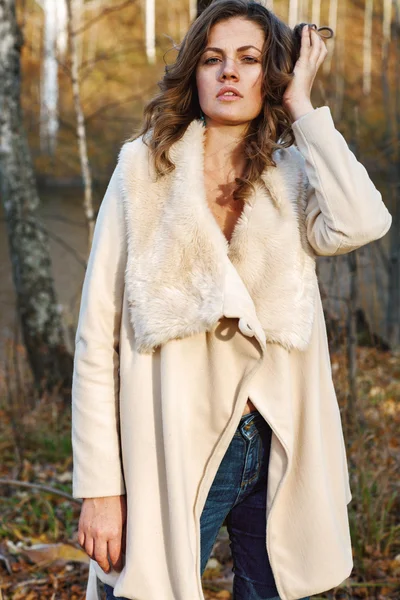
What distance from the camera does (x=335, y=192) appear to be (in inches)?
64.7

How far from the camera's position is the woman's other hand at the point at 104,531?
1.68 meters

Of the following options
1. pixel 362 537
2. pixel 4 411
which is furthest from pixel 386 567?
pixel 4 411

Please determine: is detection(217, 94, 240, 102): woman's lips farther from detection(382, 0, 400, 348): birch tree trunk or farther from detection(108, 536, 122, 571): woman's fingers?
detection(382, 0, 400, 348): birch tree trunk

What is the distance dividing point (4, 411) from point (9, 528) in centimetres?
183

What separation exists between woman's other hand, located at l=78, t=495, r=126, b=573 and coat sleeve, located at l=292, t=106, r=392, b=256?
31.8 inches

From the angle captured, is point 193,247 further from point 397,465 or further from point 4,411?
point 4,411

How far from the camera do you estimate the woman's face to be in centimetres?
174

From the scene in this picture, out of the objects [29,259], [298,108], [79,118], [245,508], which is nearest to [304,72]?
[298,108]

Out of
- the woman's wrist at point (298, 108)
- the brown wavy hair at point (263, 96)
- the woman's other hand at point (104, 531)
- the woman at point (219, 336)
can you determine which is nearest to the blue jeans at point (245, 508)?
the woman at point (219, 336)

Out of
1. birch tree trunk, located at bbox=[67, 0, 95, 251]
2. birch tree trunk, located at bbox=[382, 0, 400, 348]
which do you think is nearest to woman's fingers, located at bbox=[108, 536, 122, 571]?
birch tree trunk, located at bbox=[67, 0, 95, 251]

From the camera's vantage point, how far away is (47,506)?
345 cm

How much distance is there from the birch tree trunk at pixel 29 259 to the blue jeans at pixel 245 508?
3594 millimetres

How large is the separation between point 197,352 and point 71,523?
2.13m

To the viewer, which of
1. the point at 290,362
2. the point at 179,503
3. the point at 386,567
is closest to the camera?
the point at 179,503
